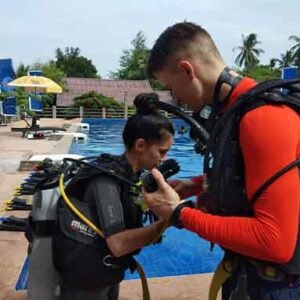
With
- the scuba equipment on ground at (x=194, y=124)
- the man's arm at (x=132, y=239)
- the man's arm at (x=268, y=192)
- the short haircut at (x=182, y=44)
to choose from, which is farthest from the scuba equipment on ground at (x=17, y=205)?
the man's arm at (x=268, y=192)

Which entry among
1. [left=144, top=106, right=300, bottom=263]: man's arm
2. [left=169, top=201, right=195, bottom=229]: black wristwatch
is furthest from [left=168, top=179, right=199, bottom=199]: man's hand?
[left=144, top=106, right=300, bottom=263]: man's arm

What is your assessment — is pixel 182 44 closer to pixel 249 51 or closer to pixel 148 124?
pixel 148 124

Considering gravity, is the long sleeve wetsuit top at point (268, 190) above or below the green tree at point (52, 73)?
above

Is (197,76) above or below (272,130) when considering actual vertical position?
above

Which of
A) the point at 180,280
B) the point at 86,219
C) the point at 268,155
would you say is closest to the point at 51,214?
the point at 86,219

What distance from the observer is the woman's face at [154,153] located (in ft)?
6.33

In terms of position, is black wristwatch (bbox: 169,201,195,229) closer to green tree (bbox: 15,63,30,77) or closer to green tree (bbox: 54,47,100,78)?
green tree (bbox: 15,63,30,77)

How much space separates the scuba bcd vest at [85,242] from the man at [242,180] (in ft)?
1.37

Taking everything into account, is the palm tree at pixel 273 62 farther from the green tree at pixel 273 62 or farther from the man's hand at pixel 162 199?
the man's hand at pixel 162 199

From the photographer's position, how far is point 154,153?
1940mm

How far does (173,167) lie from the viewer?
1.93 meters

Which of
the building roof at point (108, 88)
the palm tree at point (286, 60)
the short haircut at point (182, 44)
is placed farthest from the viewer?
the palm tree at point (286, 60)

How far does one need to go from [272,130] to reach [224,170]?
0.20 metres

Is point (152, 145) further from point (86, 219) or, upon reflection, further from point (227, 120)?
point (227, 120)
